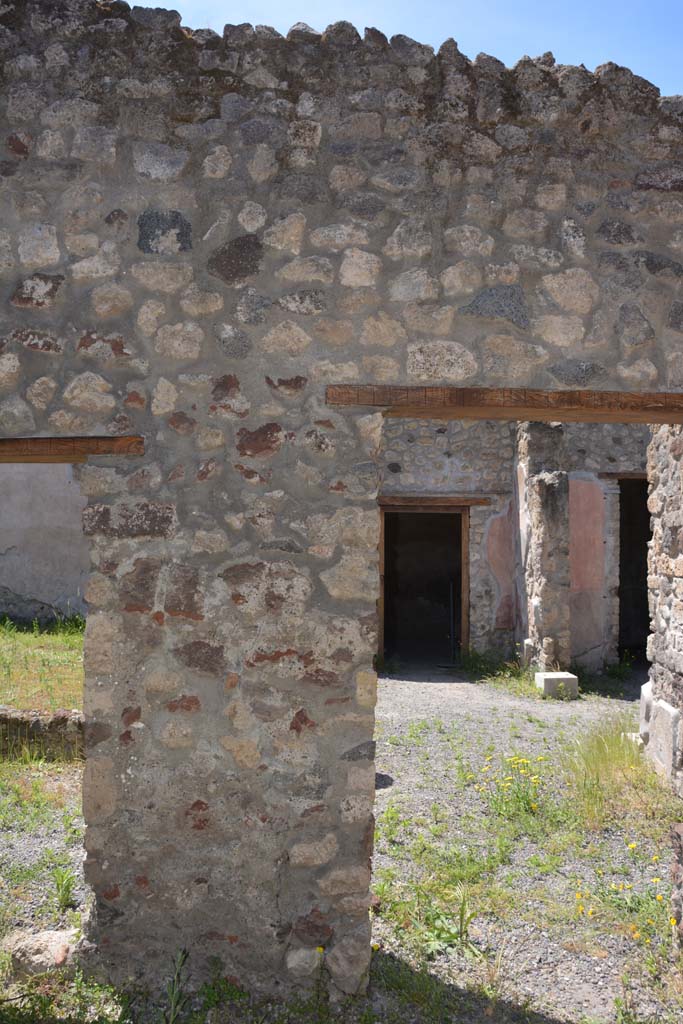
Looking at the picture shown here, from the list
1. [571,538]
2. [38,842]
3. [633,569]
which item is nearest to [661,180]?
[38,842]

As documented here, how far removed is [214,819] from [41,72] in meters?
2.67

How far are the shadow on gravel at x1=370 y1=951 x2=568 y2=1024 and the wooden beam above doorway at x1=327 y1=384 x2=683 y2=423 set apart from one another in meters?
2.05

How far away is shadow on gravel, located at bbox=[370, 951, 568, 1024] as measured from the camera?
9.11ft

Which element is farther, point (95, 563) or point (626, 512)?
point (626, 512)

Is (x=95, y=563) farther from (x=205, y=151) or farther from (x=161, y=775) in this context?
(x=205, y=151)

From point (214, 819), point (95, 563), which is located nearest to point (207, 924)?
point (214, 819)

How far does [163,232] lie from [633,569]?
11.1m

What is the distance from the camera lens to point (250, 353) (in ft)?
9.31

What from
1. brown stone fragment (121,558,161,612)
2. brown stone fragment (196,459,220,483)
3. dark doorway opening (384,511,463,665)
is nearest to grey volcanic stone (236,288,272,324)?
brown stone fragment (196,459,220,483)

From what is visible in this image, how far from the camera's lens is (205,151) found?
2.87 metres

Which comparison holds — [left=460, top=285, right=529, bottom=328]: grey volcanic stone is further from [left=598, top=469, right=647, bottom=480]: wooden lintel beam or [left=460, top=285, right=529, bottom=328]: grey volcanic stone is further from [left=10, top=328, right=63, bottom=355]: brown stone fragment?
[left=598, top=469, right=647, bottom=480]: wooden lintel beam

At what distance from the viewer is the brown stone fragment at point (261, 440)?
2828 millimetres

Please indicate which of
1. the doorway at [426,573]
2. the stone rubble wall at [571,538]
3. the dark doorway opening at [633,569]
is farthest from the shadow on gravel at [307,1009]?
the doorway at [426,573]

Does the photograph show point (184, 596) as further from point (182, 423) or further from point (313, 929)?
point (313, 929)
